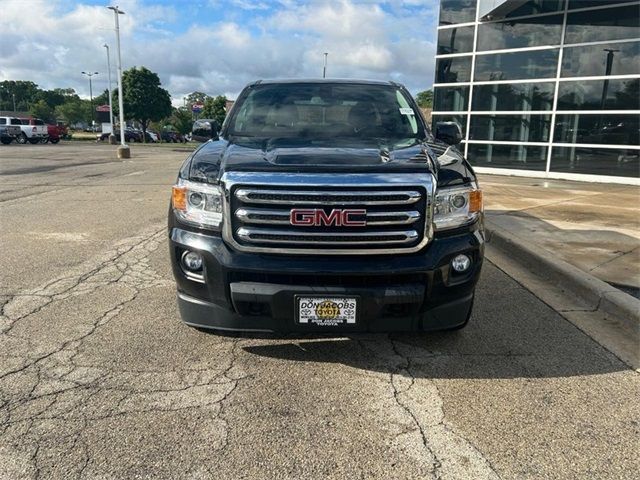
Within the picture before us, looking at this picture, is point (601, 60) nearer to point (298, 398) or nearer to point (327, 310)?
point (327, 310)

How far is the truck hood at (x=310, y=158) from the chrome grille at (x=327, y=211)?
0.25ft

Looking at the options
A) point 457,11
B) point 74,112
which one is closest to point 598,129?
point 457,11

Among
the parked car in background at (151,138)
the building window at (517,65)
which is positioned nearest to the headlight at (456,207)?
the building window at (517,65)

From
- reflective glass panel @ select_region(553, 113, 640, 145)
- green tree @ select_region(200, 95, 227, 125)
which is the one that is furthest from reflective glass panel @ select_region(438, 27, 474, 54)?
green tree @ select_region(200, 95, 227, 125)

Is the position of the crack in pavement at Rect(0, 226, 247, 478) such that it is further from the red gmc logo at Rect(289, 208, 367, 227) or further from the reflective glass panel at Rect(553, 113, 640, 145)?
the reflective glass panel at Rect(553, 113, 640, 145)

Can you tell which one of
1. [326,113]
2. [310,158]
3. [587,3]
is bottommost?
[310,158]

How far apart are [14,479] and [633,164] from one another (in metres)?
14.9

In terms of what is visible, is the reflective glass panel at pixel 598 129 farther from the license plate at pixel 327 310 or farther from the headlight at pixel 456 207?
the license plate at pixel 327 310

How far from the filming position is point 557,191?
1187 centimetres

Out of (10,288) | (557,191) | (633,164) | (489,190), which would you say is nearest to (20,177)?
(10,288)

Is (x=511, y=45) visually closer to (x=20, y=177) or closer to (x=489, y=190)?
(x=489, y=190)

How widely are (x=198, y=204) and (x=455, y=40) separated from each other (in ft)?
52.6

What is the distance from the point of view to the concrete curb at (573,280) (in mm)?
4251

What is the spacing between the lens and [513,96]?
15.9 m
